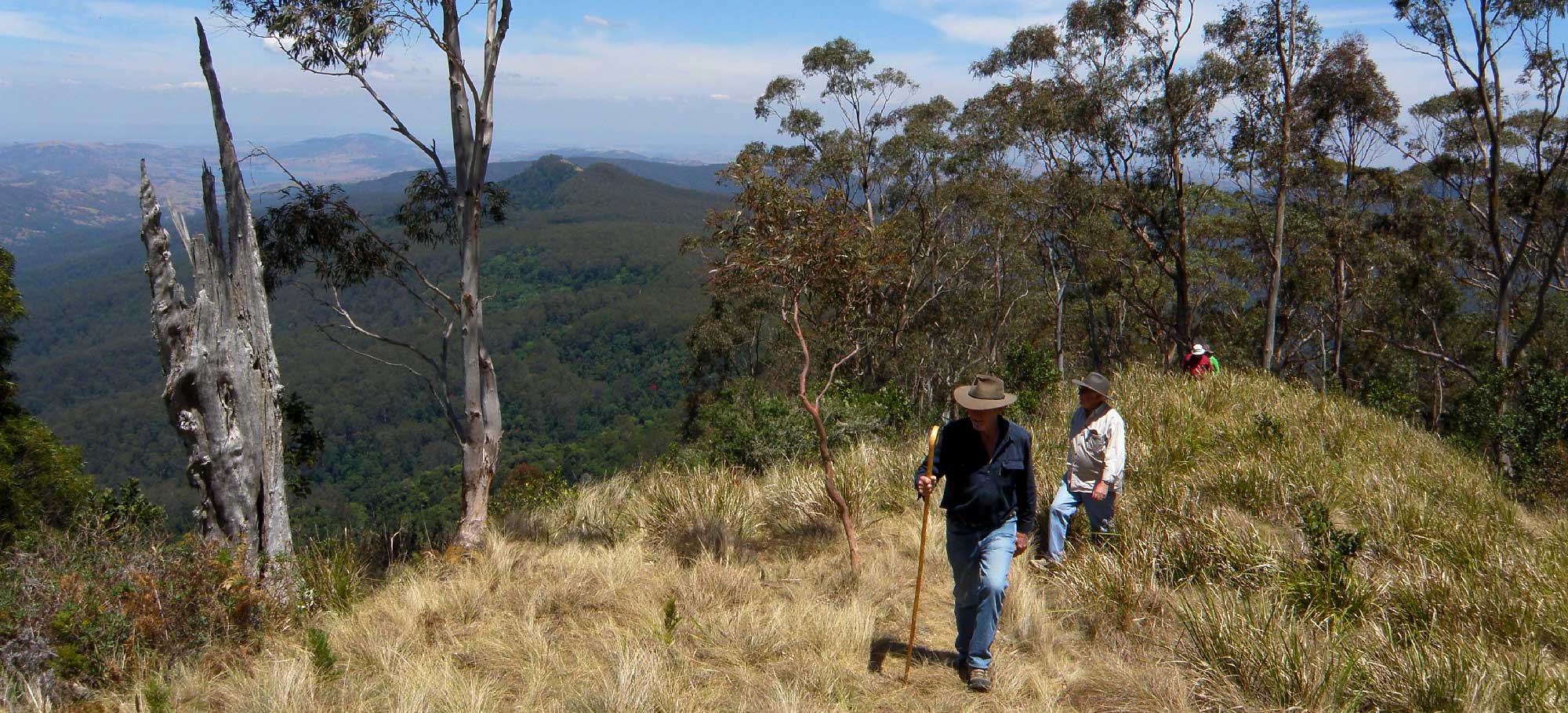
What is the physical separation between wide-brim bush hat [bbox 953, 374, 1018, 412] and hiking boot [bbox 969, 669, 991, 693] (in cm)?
124

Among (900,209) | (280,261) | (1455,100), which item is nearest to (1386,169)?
(1455,100)

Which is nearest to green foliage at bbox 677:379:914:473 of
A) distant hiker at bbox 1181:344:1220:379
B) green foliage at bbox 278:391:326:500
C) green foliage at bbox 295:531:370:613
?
distant hiker at bbox 1181:344:1220:379

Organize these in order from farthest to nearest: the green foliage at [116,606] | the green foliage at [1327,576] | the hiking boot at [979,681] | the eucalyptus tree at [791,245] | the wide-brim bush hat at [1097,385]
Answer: the eucalyptus tree at [791,245]
the wide-brim bush hat at [1097,385]
the green foliage at [1327,576]
the green foliage at [116,606]
the hiking boot at [979,681]

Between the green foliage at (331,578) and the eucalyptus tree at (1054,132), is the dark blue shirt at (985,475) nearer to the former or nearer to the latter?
the green foliage at (331,578)

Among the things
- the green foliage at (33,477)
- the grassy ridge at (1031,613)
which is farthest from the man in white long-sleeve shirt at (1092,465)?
the green foliage at (33,477)

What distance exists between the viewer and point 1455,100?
20.2 m

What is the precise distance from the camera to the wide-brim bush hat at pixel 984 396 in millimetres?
3822

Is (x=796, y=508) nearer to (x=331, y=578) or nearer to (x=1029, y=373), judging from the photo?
(x=331, y=578)

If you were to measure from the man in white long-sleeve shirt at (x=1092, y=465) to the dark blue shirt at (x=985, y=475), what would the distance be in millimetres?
A: 1244

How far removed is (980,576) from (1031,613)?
829 mm

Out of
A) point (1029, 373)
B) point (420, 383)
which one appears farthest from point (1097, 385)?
point (420, 383)

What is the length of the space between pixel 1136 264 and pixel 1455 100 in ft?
25.7

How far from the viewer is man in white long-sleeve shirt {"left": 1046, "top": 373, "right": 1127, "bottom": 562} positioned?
16.6 feet

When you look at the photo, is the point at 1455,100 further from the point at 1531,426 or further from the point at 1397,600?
the point at 1397,600
